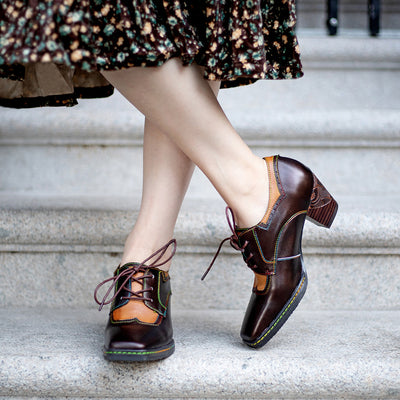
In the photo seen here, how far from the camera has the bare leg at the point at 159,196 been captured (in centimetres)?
70

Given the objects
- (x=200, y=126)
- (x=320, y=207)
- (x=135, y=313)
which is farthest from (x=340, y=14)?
(x=135, y=313)

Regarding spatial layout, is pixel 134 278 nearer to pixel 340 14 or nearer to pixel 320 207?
pixel 320 207

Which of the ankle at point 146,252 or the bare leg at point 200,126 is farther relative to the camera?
the ankle at point 146,252

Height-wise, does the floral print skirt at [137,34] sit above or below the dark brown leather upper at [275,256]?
above

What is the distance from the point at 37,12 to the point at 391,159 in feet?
2.86

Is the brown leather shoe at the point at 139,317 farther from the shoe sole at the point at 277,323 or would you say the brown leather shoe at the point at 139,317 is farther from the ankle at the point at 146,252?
the shoe sole at the point at 277,323

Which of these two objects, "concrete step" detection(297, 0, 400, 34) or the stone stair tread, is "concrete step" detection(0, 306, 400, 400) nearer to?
the stone stair tread

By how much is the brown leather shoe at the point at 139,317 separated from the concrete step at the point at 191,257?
0.17 metres

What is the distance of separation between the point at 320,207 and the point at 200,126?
245 mm

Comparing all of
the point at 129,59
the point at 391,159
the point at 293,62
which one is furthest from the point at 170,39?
the point at 391,159

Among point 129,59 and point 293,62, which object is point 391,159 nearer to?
point 293,62

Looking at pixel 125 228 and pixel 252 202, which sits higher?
pixel 252 202

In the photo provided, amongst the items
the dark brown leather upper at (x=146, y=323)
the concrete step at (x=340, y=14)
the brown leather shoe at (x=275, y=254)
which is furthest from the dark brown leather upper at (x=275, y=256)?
the concrete step at (x=340, y=14)

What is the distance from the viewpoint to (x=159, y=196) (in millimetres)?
707
